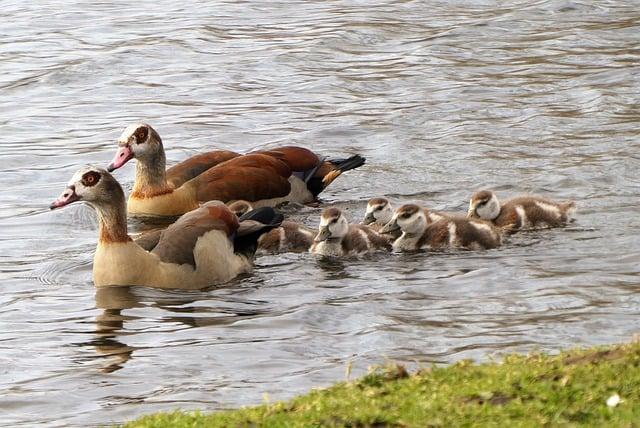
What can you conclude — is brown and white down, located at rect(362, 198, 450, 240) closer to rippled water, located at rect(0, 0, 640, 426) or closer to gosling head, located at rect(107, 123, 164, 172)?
rippled water, located at rect(0, 0, 640, 426)

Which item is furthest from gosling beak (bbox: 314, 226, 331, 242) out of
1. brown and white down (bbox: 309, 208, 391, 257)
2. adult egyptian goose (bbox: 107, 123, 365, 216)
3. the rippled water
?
adult egyptian goose (bbox: 107, 123, 365, 216)

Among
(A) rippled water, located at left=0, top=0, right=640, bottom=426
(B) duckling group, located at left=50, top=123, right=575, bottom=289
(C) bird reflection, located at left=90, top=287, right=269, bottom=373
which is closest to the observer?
(A) rippled water, located at left=0, top=0, right=640, bottom=426

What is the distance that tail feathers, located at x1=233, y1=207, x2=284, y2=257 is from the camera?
12.6 m

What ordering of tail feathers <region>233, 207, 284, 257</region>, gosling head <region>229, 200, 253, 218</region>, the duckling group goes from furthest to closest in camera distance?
gosling head <region>229, 200, 253, 218</region> → tail feathers <region>233, 207, 284, 257</region> → the duckling group

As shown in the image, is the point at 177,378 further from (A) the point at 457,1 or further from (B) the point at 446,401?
(A) the point at 457,1

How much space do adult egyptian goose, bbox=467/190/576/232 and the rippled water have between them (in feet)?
0.49

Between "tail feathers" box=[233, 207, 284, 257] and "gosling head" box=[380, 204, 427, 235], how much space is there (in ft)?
3.42

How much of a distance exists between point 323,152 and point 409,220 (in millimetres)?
4142

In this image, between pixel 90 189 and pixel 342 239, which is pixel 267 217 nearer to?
pixel 342 239

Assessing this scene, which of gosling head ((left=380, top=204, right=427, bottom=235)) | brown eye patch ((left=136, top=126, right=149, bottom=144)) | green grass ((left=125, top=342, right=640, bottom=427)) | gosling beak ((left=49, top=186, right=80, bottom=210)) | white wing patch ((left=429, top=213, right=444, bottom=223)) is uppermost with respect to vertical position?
green grass ((left=125, top=342, right=640, bottom=427))

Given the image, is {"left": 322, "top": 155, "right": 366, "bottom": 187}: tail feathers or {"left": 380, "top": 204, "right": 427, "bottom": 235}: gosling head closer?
{"left": 380, "top": 204, "right": 427, "bottom": 235}: gosling head

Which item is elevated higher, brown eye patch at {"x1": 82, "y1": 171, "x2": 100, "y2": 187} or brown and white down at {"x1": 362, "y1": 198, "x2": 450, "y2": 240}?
brown eye patch at {"x1": 82, "y1": 171, "x2": 100, "y2": 187}

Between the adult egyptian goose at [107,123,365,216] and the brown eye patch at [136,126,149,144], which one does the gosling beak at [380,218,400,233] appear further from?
the brown eye patch at [136,126,149,144]

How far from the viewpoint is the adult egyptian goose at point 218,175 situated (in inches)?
577
